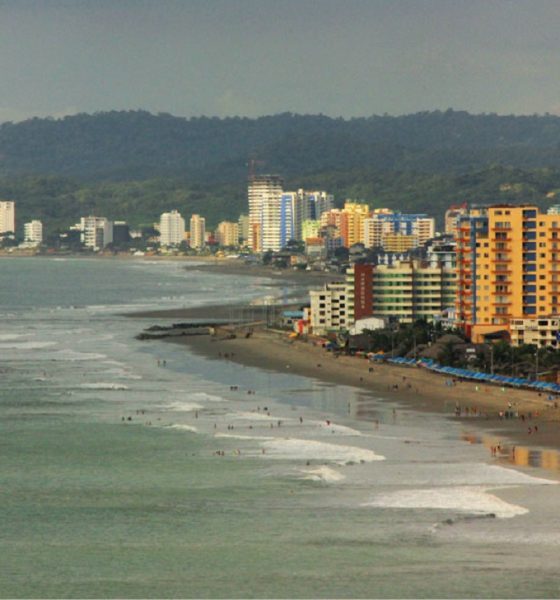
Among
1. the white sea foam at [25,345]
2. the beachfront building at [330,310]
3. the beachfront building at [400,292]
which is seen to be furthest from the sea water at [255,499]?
the beachfront building at [330,310]

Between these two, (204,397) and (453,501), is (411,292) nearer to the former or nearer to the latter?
(204,397)

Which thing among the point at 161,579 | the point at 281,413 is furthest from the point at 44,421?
the point at 161,579

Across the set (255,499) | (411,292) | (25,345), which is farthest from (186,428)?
(411,292)

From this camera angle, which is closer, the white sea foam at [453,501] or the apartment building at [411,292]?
the white sea foam at [453,501]

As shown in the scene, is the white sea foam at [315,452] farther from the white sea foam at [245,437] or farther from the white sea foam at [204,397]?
the white sea foam at [204,397]

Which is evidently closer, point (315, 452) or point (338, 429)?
point (315, 452)
